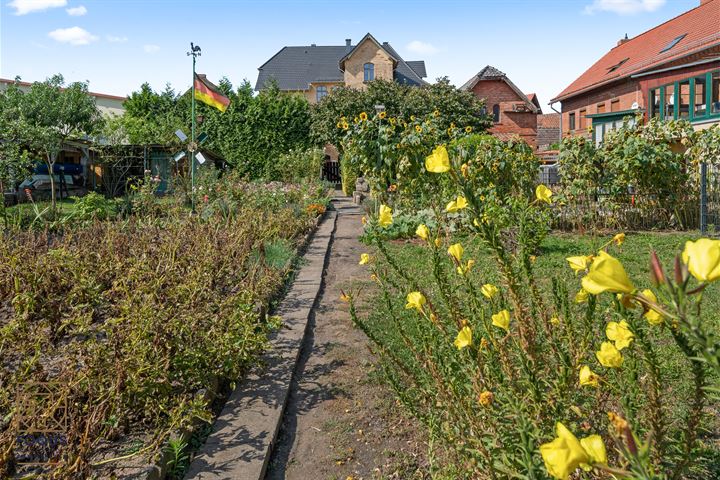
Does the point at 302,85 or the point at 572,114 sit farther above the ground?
the point at 302,85

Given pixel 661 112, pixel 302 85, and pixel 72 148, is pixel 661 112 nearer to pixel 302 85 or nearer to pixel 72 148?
pixel 72 148

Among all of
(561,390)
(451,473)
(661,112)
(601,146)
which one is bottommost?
(451,473)

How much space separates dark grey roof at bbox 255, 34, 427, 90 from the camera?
1868 inches

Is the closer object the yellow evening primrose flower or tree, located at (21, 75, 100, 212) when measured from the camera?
the yellow evening primrose flower

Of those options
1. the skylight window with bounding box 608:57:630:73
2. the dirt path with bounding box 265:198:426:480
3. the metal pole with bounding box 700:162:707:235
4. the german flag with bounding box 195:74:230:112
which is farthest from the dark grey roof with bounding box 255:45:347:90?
the dirt path with bounding box 265:198:426:480

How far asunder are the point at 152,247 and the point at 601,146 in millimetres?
8655

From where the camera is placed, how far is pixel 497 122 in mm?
39750

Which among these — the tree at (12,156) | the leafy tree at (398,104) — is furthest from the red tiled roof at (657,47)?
the tree at (12,156)

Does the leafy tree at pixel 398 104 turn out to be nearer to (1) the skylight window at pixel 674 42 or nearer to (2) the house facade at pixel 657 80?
(2) the house facade at pixel 657 80

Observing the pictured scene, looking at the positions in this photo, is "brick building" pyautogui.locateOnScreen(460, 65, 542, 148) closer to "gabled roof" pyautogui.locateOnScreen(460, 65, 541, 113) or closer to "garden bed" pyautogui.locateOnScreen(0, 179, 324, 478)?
"gabled roof" pyautogui.locateOnScreen(460, 65, 541, 113)

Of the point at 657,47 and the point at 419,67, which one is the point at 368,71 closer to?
the point at 419,67

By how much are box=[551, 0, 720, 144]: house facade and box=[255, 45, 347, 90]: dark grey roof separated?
1848 cm

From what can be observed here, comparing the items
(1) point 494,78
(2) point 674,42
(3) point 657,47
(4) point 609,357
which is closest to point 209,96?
(4) point 609,357

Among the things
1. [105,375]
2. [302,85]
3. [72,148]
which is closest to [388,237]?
[105,375]
